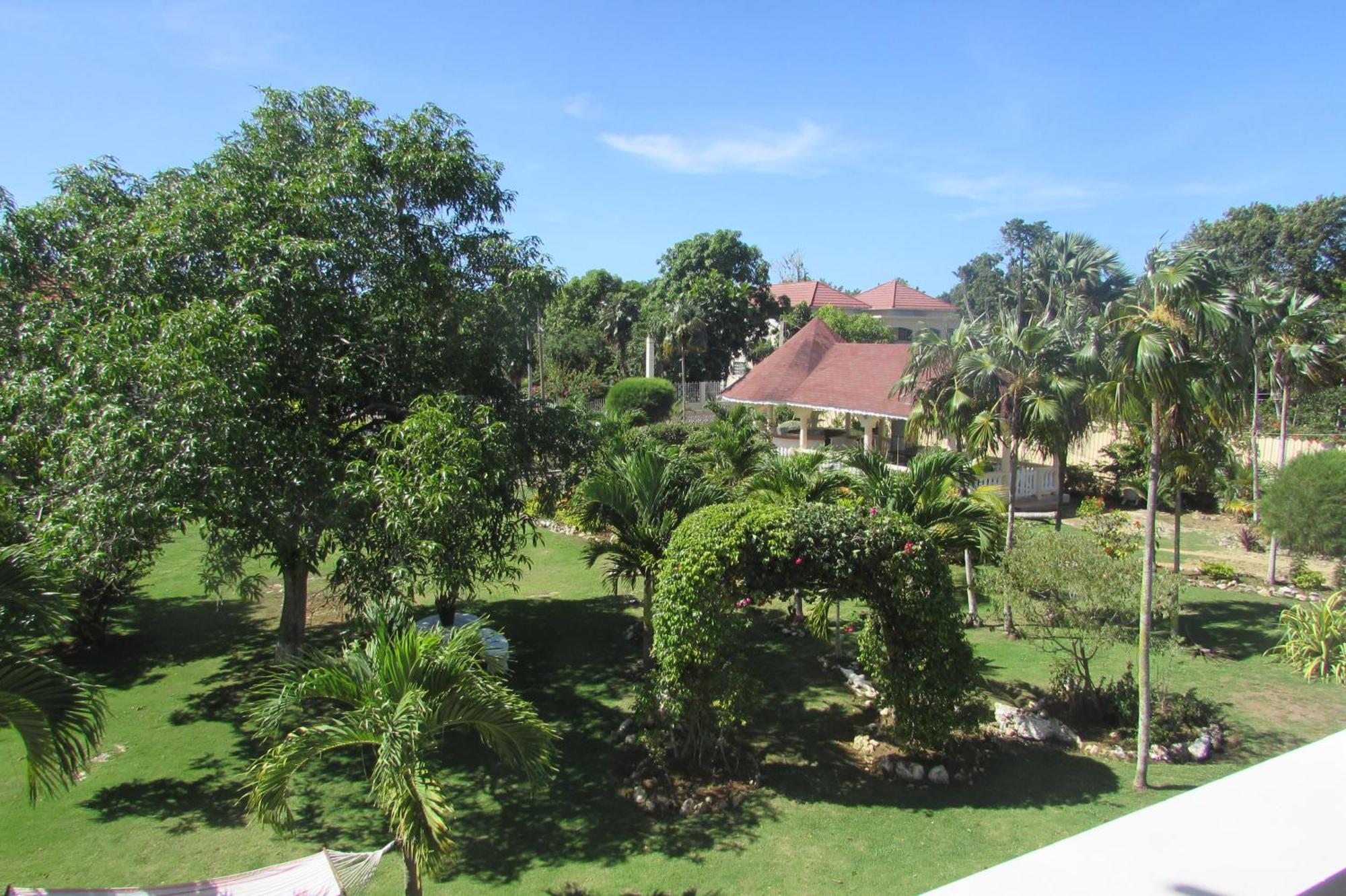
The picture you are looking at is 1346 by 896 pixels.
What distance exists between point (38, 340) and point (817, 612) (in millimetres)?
10210

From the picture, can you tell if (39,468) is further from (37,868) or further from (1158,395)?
(1158,395)

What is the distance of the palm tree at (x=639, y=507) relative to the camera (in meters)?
11.5

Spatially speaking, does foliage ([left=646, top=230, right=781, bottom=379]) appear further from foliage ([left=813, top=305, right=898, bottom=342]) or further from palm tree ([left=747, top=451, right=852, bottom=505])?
palm tree ([left=747, top=451, right=852, bottom=505])

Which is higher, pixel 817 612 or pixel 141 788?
pixel 817 612

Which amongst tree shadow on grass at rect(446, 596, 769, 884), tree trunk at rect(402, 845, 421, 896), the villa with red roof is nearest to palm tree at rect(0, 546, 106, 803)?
tree trunk at rect(402, 845, 421, 896)

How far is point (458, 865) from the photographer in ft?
26.9

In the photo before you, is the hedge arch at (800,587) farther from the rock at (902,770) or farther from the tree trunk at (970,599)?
the tree trunk at (970,599)

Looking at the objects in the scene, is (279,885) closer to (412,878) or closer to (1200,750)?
(412,878)

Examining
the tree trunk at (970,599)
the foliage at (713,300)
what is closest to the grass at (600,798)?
the tree trunk at (970,599)

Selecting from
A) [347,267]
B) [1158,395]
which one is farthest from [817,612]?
[347,267]

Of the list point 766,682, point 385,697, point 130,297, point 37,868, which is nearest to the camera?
point 385,697

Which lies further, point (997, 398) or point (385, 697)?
point (997, 398)

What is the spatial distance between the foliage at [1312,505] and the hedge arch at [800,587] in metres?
9.58

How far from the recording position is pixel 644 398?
121ft
